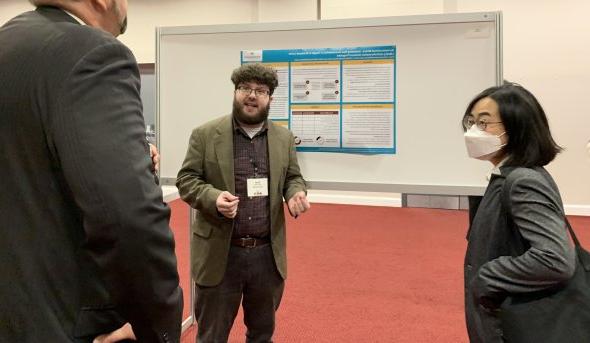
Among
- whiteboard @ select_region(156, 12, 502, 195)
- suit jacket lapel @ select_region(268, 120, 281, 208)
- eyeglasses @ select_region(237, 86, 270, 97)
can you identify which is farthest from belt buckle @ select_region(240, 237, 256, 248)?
eyeglasses @ select_region(237, 86, 270, 97)

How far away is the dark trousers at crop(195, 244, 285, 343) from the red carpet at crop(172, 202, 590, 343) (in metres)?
0.60

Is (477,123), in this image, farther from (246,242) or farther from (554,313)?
(246,242)

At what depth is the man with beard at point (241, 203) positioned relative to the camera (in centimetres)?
192

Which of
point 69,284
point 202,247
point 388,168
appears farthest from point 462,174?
point 69,284

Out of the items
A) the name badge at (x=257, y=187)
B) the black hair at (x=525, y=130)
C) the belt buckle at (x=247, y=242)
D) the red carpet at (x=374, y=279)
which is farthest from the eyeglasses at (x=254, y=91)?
the red carpet at (x=374, y=279)

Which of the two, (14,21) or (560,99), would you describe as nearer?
(14,21)

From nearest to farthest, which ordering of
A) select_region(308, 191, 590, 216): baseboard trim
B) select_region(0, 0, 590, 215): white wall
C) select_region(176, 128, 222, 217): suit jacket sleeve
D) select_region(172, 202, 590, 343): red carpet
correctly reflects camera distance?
select_region(176, 128, 222, 217): suit jacket sleeve
select_region(172, 202, 590, 343): red carpet
select_region(0, 0, 590, 215): white wall
select_region(308, 191, 590, 216): baseboard trim

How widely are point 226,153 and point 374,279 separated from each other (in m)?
2.01

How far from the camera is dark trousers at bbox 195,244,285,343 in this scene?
1942mm

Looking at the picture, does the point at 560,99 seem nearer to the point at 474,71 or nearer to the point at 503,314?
the point at 474,71

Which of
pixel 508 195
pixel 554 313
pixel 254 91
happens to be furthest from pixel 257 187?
pixel 554 313

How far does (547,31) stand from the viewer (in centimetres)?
552

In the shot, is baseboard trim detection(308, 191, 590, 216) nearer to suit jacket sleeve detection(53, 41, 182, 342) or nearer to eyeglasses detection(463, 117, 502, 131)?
eyeglasses detection(463, 117, 502, 131)

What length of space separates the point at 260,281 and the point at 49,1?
1.42 m
